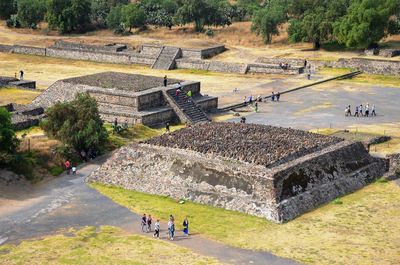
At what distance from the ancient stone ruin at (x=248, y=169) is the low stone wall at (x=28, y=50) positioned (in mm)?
48810

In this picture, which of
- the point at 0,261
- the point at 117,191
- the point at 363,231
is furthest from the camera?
the point at 117,191

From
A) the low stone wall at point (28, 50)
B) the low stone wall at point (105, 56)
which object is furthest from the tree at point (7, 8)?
the low stone wall at point (105, 56)

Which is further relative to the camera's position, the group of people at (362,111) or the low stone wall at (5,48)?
the low stone wall at (5,48)

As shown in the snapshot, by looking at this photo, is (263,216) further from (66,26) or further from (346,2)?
(66,26)

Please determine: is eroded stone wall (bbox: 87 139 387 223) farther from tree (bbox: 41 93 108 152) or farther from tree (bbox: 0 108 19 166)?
tree (bbox: 0 108 19 166)

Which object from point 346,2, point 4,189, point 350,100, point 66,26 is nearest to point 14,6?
point 66,26

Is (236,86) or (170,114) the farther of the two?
(236,86)

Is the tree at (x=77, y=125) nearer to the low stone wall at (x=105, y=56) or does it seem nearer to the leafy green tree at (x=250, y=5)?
the low stone wall at (x=105, y=56)

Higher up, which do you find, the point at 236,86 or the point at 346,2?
the point at 346,2

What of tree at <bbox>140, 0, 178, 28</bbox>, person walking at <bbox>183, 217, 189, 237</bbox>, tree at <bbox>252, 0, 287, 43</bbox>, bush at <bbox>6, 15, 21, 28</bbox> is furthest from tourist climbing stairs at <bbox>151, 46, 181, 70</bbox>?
person walking at <bbox>183, 217, 189, 237</bbox>

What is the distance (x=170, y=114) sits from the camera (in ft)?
171

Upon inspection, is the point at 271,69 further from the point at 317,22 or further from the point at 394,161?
the point at 394,161

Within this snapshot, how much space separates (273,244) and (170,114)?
23.8m

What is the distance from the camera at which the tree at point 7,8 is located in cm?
10512
